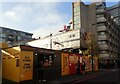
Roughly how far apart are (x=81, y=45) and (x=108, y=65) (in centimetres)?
1431

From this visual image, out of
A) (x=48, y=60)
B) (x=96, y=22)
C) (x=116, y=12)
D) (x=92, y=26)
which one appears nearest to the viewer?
(x=48, y=60)

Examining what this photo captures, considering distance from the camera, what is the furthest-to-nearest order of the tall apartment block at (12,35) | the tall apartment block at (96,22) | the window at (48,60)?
the tall apartment block at (12,35), the tall apartment block at (96,22), the window at (48,60)

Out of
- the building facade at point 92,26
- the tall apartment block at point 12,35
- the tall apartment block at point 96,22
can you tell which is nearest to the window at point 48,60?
the building facade at point 92,26

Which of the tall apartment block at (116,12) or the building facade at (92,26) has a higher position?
the tall apartment block at (116,12)

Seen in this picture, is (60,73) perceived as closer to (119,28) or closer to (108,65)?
(108,65)

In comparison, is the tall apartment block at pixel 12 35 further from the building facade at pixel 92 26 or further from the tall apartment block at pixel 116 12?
the tall apartment block at pixel 116 12

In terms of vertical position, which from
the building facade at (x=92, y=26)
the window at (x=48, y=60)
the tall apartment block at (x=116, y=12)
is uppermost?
the tall apartment block at (x=116, y=12)

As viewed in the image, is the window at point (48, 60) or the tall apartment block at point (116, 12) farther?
the tall apartment block at point (116, 12)

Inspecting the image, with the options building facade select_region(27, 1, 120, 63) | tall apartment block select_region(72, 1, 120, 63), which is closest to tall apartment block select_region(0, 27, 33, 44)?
building facade select_region(27, 1, 120, 63)

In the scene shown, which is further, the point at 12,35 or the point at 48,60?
the point at 12,35

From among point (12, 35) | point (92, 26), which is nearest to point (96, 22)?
point (92, 26)

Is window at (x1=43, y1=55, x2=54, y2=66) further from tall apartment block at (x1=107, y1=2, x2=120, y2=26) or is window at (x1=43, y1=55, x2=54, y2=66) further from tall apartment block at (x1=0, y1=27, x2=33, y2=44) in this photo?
tall apartment block at (x1=107, y1=2, x2=120, y2=26)

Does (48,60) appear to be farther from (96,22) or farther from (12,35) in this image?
(12,35)

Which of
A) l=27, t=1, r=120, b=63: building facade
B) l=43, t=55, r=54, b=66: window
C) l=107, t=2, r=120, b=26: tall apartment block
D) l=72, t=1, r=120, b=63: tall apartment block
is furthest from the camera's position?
l=107, t=2, r=120, b=26: tall apartment block
